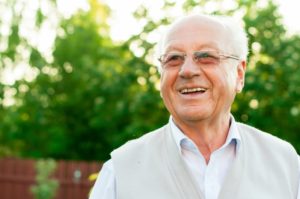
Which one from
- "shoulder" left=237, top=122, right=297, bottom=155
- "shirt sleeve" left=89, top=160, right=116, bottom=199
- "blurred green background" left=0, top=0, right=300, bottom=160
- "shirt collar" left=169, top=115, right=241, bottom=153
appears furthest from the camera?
"blurred green background" left=0, top=0, right=300, bottom=160

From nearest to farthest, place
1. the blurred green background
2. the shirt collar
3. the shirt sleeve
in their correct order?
the shirt sleeve, the shirt collar, the blurred green background

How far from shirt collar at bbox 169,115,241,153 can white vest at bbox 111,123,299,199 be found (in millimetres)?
19

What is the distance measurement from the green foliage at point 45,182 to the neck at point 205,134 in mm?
12253

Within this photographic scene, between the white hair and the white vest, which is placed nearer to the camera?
the white vest

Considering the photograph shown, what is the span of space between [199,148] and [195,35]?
0.38m

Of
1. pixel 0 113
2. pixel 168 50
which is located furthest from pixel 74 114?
pixel 168 50

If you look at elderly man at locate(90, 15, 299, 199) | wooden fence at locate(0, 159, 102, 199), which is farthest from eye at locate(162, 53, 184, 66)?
wooden fence at locate(0, 159, 102, 199)

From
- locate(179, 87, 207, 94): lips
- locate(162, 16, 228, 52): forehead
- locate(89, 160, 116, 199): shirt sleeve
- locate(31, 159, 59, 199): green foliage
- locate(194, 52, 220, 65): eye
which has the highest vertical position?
locate(31, 159, 59, 199): green foliage

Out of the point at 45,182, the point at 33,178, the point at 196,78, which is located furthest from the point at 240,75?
the point at 33,178

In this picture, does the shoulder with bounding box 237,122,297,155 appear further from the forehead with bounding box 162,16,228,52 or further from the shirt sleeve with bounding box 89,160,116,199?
the shirt sleeve with bounding box 89,160,116,199

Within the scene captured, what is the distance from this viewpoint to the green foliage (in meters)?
14.3

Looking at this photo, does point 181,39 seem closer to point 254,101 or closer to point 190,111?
point 190,111

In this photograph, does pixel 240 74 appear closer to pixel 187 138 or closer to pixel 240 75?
pixel 240 75

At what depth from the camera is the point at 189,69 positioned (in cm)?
226
